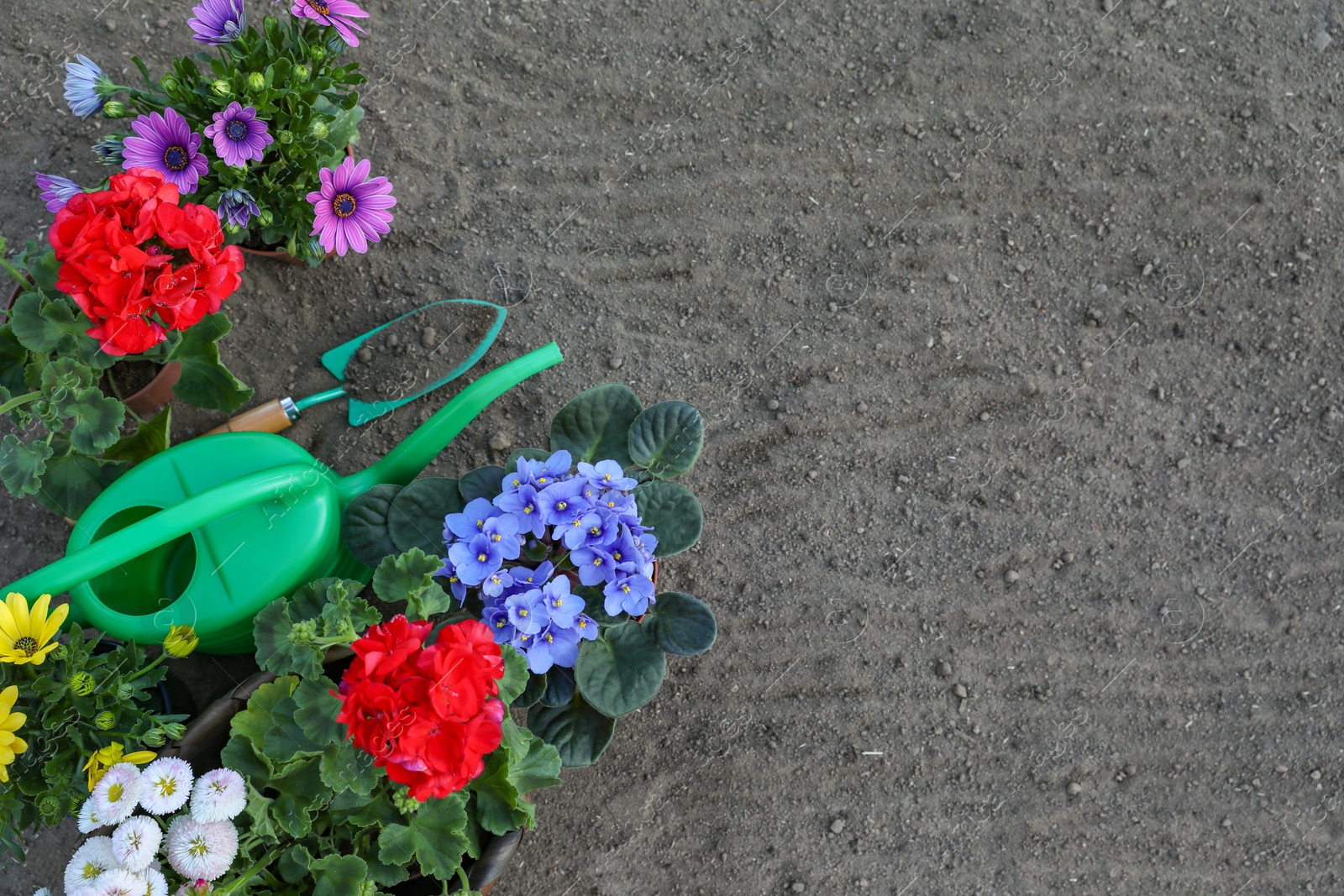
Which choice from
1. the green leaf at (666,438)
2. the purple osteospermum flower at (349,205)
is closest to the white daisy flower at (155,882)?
the green leaf at (666,438)

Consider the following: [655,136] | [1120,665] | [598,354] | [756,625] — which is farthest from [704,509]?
[1120,665]

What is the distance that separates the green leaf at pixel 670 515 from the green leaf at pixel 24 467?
0.93 m

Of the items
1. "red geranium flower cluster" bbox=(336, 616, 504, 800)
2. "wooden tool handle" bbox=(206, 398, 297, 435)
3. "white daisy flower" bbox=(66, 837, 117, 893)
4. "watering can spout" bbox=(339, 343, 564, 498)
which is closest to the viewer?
"red geranium flower cluster" bbox=(336, 616, 504, 800)

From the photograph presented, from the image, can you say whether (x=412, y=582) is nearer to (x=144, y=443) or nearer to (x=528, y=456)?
(x=528, y=456)

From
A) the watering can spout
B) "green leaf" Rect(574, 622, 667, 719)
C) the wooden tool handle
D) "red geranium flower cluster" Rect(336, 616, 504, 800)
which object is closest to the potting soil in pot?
the wooden tool handle

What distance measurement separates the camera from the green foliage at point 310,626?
117cm

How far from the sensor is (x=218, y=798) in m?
1.16

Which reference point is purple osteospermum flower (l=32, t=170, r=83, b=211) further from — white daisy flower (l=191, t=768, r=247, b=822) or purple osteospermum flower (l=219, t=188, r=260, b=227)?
white daisy flower (l=191, t=768, r=247, b=822)

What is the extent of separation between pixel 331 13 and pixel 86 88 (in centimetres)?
43

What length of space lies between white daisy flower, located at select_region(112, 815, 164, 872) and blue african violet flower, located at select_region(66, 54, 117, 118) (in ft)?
3.74

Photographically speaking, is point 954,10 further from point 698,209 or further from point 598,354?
point 598,354

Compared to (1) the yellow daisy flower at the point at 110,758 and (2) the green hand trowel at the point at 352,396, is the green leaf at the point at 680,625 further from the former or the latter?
(1) the yellow daisy flower at the point at 110,758

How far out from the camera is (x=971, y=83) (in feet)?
7.13

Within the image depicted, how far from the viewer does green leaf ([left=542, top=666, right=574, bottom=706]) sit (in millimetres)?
1531
